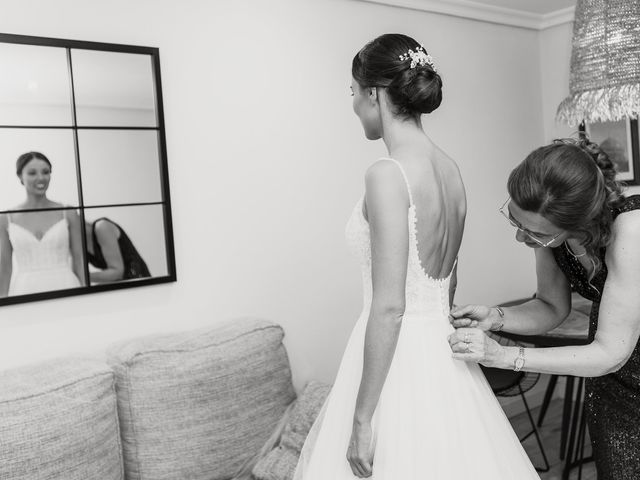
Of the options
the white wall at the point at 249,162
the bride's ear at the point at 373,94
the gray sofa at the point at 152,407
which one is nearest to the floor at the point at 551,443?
the white wall at the point at 249,162

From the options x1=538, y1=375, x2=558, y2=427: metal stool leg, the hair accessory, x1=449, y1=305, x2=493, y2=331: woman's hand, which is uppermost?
the hair accessory

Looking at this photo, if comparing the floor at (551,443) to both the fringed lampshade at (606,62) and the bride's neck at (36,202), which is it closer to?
the fringed lampshade at (606,62)

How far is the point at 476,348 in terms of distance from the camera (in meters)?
1.62

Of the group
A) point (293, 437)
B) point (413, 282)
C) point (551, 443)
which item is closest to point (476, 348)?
point (413, 282)

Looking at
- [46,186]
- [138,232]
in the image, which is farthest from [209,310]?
[46,186]

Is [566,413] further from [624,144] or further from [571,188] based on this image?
[571,188]

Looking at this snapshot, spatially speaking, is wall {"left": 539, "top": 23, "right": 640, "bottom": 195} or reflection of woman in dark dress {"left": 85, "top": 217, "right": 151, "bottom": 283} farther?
wall {"left": 539, "top": 23, "right": 640, "bottom": 195}

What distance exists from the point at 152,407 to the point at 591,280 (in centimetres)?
149

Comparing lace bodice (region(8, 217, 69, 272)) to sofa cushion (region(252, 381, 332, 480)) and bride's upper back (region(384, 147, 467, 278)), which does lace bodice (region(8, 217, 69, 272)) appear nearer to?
sofa cushion (region(252, 381, 332, 480))

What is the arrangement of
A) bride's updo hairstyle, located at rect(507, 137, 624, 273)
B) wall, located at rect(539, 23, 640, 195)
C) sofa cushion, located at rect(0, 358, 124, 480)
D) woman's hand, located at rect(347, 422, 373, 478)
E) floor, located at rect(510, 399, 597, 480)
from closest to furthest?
bride's updo hairstyle, located at rect(507, 137, 624, 273) → woman's hand, located at rect(347, 422, 373, 478) → sofa cushion, located at rect(0, 358, 124, 480) → floor, located at rect(510, 399, 597, 480) → wall, located at rect(539, 23, 640, 195)

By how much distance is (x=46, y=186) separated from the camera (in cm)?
236

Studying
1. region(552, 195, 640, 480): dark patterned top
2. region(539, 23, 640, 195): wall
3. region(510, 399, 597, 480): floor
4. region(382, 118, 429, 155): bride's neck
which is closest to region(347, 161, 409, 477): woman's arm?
region(382, 118, 429, 155): bride's neck

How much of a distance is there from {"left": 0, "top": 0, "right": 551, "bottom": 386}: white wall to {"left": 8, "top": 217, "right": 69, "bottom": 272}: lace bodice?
15cm

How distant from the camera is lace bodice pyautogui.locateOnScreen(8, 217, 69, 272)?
2301 millimetres
